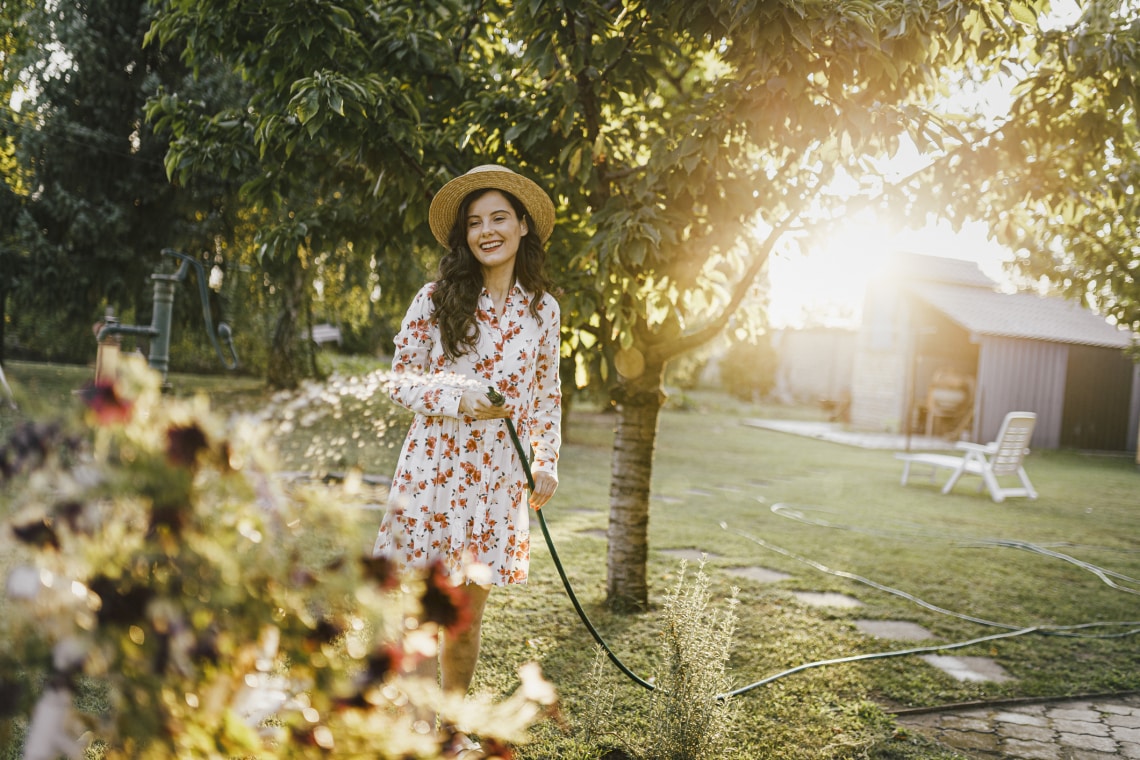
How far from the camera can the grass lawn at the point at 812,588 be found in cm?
257

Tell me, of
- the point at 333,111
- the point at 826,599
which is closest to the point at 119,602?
the point at 333,111

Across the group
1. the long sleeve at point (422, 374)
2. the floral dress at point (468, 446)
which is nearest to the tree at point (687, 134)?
the floral dress at point (468, 446)

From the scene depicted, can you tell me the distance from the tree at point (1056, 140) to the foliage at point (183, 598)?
3127mm

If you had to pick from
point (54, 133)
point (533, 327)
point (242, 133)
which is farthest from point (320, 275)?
point (533, 327)

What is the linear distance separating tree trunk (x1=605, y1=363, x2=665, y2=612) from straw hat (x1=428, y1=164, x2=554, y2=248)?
1.45m

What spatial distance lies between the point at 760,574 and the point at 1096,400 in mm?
19515

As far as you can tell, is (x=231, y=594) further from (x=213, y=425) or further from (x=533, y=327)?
(x=533, y=327)

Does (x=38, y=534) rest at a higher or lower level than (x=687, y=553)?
higher

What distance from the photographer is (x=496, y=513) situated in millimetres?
2273

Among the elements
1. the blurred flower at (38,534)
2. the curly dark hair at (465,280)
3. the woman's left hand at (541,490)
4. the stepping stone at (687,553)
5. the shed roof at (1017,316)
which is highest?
the shed roof at (1017,316)

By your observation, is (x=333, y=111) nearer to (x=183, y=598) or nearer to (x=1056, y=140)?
(x=183, y=598)

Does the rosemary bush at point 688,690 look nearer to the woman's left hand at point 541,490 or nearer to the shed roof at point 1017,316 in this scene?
the woman's left hand at point 541,490

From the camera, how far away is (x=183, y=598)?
80 cm

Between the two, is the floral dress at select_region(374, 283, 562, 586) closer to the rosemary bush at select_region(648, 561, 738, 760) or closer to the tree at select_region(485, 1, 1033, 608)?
the rosemary bush at select_region(648, 561, 738, 760)
